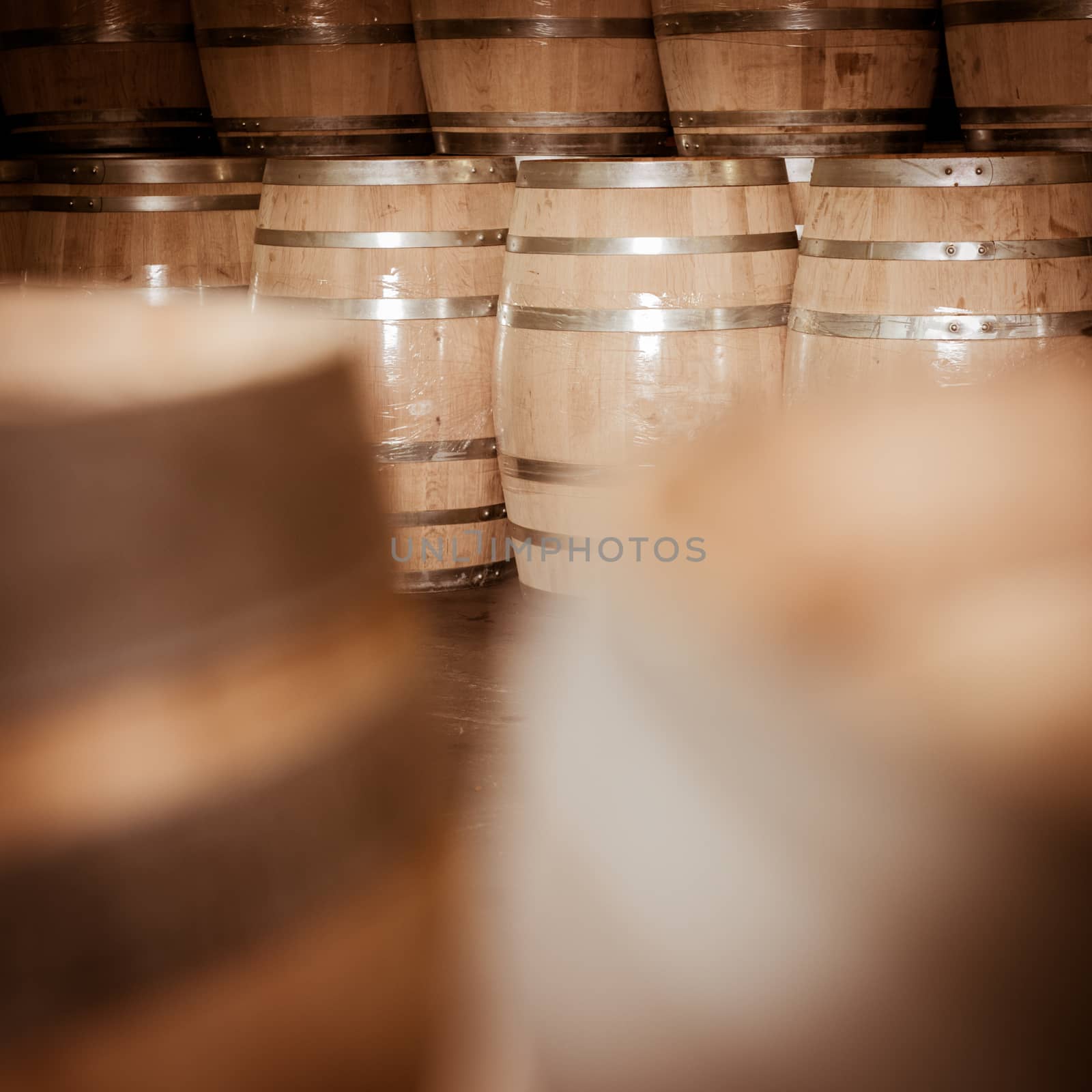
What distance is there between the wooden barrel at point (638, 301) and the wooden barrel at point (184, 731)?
108 inches

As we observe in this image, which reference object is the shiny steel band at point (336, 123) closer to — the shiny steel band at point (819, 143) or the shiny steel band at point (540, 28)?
the shiny steel band at point (540, 28)

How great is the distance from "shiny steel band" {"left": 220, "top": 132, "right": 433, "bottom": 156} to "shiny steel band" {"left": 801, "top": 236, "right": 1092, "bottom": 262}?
196 centimetres

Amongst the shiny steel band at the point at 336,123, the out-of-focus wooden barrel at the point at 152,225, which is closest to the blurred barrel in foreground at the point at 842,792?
the out-of-focus wooden barrel at the point at 152,225

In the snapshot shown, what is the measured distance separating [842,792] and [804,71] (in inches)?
117

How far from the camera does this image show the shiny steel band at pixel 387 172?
11.4 feet

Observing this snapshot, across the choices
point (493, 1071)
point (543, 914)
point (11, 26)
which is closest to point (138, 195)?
point (11, 26)

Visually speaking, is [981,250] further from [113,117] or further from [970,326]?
[113,117]

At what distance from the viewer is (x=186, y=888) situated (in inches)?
14.4

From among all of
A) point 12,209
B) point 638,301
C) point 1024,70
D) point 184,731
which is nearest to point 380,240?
point 638,301

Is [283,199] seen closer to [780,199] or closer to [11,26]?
[780,199]

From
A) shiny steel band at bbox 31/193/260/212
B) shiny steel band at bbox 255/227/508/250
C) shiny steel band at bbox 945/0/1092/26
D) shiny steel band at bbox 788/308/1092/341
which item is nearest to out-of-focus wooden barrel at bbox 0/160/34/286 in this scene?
shiny steel band at bbox 31/193/260/212

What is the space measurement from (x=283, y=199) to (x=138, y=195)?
60cm

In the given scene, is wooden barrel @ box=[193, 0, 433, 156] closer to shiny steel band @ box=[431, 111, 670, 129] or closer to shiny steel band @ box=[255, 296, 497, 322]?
shiny steel band @ box=[431, 111, 670, 129]

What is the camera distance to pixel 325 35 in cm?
414
